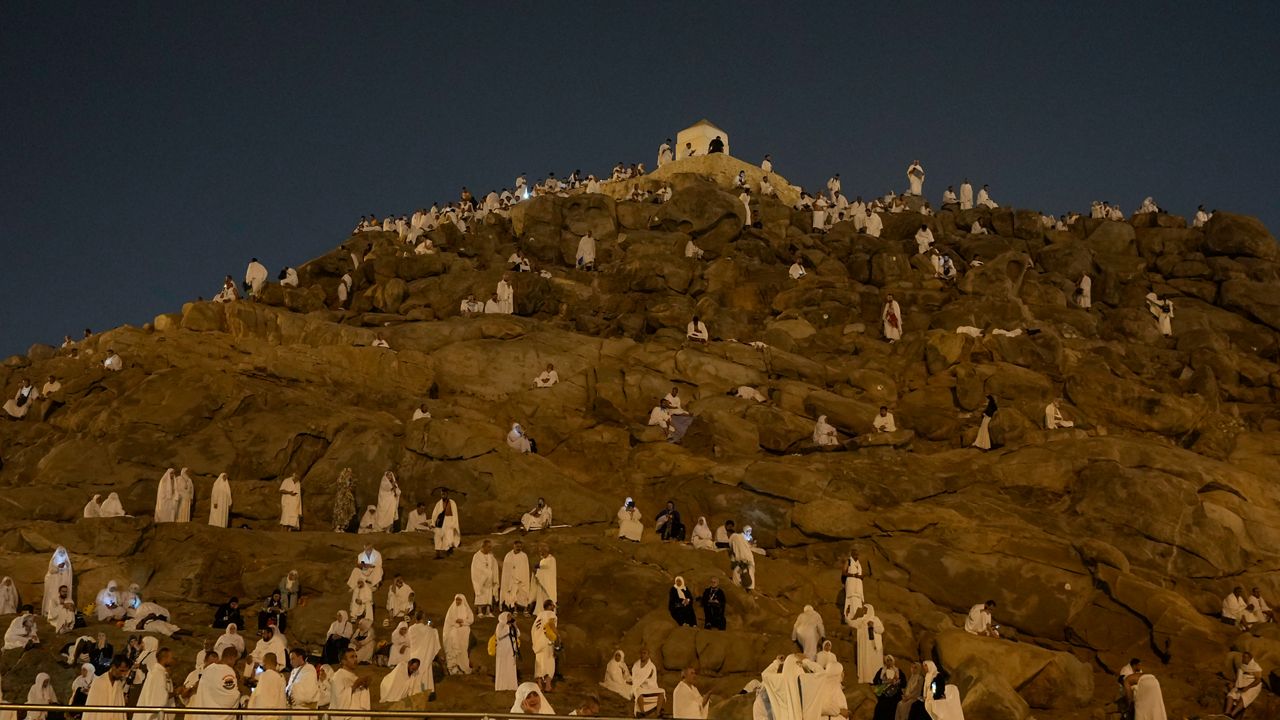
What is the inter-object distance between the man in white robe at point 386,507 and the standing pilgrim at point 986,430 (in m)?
16.4

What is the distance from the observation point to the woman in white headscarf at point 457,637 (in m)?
20.6

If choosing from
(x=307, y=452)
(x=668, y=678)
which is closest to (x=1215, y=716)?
(x=668, y=678)

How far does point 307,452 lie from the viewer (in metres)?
30.3

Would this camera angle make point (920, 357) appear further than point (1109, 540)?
Yes

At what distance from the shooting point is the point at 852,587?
24.1m

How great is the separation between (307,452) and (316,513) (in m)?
2.14

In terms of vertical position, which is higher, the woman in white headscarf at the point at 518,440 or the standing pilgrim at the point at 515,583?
the woman in white headscarf at the point at 518,440

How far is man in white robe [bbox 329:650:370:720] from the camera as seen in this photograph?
53.7 ft

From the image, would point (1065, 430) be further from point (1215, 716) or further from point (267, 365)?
point (267, 365)

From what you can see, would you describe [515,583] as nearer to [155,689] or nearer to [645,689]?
[645,689]

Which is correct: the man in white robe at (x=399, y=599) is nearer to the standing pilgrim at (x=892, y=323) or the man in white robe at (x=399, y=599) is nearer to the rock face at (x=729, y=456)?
the rock face at (x=729, y=456)

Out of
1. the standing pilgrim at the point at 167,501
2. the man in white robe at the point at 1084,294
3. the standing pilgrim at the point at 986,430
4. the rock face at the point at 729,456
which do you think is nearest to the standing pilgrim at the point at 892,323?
the rock face at the point at 729,456

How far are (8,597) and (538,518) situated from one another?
11511 millimetres

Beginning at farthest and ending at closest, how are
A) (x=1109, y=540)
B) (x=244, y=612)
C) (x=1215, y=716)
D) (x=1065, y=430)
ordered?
1. (x=1065, y=430)
2. (x=1109, y=540)
3. (x=244, y=612)
4. (x=1215, y=716)
